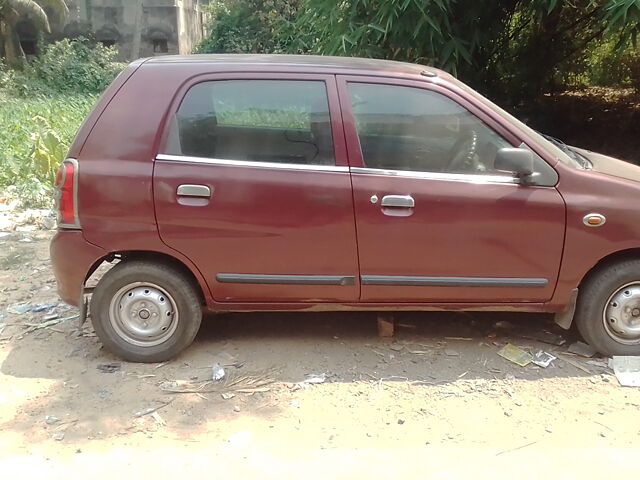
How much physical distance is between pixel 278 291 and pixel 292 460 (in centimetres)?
109

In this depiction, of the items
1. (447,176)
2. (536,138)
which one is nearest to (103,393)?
(447,176)

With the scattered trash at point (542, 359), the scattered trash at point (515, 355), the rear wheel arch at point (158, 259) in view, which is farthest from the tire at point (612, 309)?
the rear wheel arch at point (158, 259)

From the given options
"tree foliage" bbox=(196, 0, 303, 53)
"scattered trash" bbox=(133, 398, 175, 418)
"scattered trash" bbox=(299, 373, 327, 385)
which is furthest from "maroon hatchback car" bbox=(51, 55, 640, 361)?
"tree foliage" bbox=(196, 0, 303, 53)

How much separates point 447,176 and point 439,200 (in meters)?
0.16

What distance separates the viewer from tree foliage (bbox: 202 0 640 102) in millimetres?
6555

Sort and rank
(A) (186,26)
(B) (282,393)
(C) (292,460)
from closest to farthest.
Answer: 1. (C) (292,460)
2. (B) (282,393)
3. (A) (186,26)

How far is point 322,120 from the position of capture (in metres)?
3.77

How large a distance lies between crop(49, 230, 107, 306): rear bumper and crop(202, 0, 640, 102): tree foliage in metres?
3.92

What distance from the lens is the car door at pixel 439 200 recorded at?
371 centimetres

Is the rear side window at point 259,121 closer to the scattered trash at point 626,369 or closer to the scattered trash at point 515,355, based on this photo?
the scattered trash at point 515,355

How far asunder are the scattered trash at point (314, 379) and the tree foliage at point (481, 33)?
3.87 m

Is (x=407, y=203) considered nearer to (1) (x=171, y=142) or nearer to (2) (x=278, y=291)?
(2) (x=278, y=291)

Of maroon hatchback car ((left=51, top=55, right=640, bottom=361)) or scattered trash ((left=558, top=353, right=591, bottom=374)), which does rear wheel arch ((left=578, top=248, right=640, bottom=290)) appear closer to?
maroon hatchback car ((left=51, top=55, right=640, bottom=361))

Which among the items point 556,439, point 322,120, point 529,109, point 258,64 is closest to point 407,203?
point 322,120
